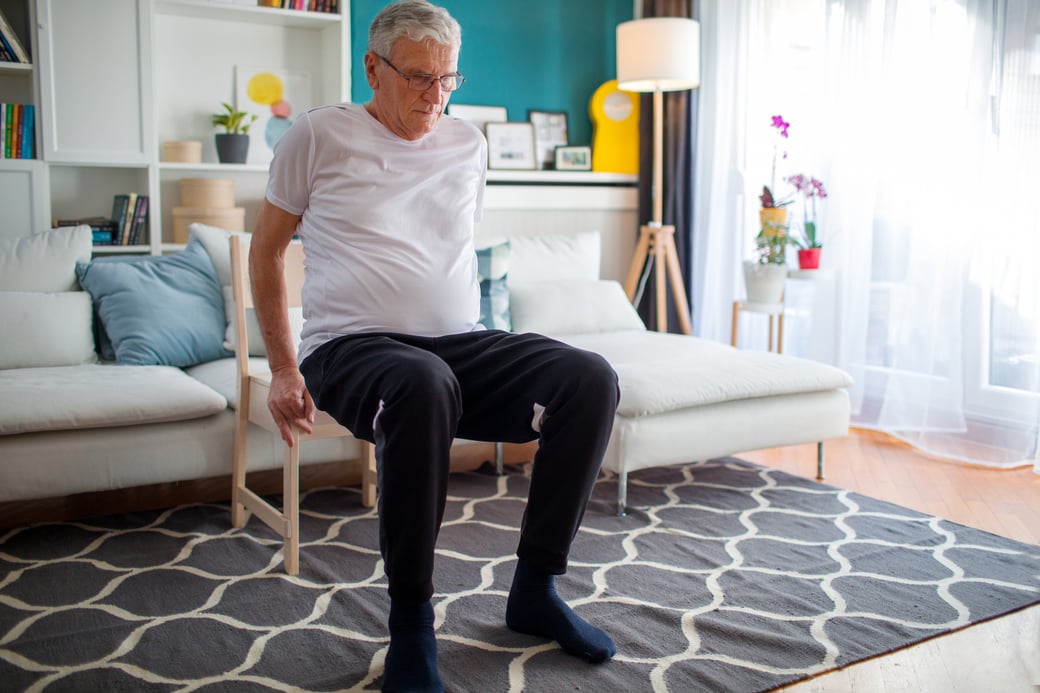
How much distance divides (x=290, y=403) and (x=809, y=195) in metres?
2.49

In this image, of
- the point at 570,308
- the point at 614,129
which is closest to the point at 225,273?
the point at 570,308

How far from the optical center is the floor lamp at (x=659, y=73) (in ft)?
13.0

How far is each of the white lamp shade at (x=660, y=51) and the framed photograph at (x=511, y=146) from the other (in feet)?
1.81

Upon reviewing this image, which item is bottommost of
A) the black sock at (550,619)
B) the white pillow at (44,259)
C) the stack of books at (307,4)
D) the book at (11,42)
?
the black sock at (550,619)

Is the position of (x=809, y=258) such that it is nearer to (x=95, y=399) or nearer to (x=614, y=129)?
(x=614, y=129)

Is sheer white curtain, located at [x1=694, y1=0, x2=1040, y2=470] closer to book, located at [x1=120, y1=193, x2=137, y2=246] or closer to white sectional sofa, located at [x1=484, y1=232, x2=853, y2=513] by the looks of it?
white sectional sofa, located at [x1=484, y1=232, x2=853, y2=513]

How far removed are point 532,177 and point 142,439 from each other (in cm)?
234

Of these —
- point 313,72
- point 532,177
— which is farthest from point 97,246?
point 532,177

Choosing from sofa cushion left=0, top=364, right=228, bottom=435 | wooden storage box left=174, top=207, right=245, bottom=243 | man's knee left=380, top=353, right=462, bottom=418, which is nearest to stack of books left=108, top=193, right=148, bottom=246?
wooden storage box left=174, top=207, right=245, bottom=243

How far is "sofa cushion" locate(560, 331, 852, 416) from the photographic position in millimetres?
2695

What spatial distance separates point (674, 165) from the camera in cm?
453

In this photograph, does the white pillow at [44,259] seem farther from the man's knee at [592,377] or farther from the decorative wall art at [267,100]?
the man's knee at [592,377]

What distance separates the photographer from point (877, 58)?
12.1 ft

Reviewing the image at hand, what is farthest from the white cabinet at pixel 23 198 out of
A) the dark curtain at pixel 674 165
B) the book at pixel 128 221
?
the dark curtain at pixel 674 165
